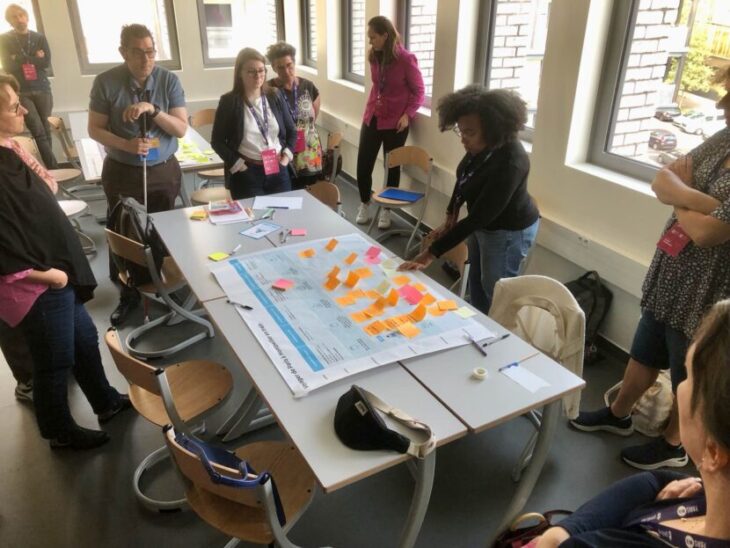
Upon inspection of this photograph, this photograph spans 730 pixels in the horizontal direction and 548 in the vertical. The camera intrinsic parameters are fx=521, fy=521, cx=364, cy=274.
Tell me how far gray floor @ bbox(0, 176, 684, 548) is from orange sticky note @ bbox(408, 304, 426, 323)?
72 centimetres

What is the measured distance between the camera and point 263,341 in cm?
169

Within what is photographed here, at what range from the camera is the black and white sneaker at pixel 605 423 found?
7.66 ft

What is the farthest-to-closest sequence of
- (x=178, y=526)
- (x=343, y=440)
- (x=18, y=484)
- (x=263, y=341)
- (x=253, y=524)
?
(x=18, y=484) → (x=178, y=526) → (x=263, y=341) → (x=253, y=524) → (x=343, y=440)

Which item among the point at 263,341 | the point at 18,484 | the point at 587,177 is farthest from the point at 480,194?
the point at 18,484

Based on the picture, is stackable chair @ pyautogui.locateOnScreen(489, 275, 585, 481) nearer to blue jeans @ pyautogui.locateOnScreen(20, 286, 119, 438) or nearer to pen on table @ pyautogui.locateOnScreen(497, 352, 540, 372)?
pen on table @ pyautogui.locateOnScreen(497, 352, 540, 372)

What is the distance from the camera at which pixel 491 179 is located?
7.13ft

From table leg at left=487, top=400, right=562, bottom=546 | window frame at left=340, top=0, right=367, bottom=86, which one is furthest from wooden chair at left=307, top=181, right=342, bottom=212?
window frame at left=340, top=0, right=367, bottom=86

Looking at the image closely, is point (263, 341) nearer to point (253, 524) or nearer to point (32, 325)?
point (253, 524)

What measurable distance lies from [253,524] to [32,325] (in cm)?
115

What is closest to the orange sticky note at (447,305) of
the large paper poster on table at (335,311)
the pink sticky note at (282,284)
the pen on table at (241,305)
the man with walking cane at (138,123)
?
the large paper poster on table at (335,311)

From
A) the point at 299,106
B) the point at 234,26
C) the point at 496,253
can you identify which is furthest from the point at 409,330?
the point at 234,26

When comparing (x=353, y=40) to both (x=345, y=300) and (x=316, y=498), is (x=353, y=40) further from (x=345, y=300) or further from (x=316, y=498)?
(x=316, y=498)

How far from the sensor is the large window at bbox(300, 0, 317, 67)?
6.23 meters

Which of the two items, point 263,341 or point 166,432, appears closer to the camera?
point 166,432
